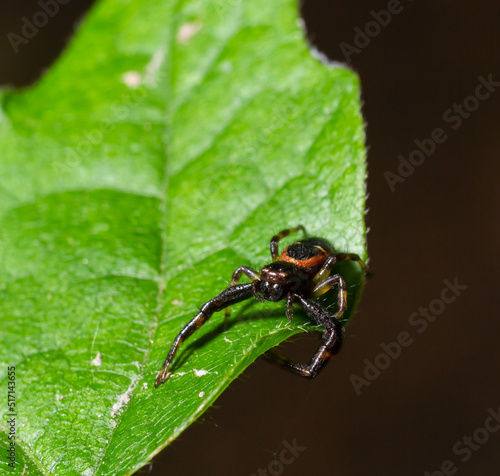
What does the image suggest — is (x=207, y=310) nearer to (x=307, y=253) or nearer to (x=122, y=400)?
(x=122, y=400)

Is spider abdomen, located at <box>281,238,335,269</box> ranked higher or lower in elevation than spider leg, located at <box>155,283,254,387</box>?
higher

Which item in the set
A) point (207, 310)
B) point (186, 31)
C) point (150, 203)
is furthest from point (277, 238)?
point (186, 31)

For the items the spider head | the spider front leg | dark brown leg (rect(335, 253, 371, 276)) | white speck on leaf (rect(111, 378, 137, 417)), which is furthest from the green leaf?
the spider front leg

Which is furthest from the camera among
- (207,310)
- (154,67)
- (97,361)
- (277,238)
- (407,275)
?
(407,275)

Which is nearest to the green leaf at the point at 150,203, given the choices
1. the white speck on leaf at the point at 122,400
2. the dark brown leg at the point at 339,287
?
the white speck on leaf at the point at 122,400

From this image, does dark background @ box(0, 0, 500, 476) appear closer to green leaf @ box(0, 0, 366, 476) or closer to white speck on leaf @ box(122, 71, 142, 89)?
green leaf @ box(0, 0, 366, 476)

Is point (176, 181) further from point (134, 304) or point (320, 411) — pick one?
point (320, 411)
